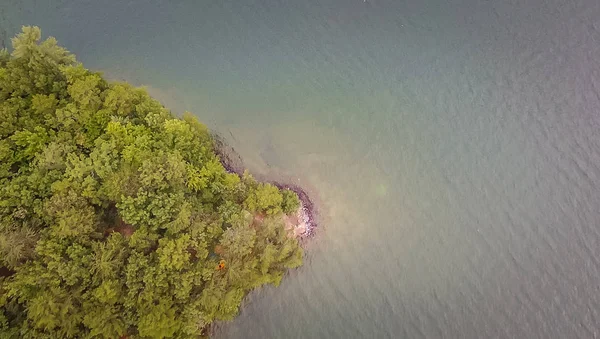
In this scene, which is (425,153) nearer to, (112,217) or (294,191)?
(294,191)

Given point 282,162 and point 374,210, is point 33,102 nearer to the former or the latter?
point 282,162

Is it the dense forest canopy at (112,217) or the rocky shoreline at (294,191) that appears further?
the rocky shoreline at (294,191)

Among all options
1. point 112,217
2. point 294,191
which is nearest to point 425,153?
point 294,191

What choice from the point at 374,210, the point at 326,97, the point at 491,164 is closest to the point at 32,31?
the point at 326,97

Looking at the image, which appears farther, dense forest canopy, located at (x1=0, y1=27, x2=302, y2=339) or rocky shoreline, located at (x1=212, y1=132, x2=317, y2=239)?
rocky shoreline, located at (x1=212, y1=132, x2=317, y2=239)

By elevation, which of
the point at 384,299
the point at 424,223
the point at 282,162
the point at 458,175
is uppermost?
the point at 282,162
